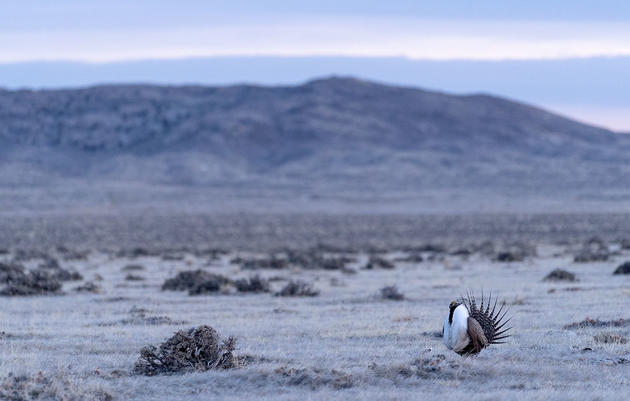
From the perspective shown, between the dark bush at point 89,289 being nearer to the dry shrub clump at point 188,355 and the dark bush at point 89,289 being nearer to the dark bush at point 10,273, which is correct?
the dark bush at point 10,273

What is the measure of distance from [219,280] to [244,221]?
39837 mm

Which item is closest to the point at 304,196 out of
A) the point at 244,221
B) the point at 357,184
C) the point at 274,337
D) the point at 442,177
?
the point at 357,184

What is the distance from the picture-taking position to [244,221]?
5997 cm

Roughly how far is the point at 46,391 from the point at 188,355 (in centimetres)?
162

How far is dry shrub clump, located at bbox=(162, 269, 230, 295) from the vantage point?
1962 centimetres

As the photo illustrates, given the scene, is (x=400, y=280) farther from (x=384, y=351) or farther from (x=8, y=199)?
(x=8, y=199)

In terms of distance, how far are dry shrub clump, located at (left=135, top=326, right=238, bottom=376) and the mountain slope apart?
A: 3026 inches

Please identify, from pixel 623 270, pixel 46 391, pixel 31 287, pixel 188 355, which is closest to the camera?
pixel 46 391

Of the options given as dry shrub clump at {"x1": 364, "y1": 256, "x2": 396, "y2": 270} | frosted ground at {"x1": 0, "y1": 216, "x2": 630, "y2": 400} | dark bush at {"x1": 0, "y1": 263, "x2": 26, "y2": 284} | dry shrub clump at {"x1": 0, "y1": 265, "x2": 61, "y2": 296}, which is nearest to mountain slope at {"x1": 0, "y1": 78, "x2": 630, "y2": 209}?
dry shrub clump at {"x1": 364, "y1": 256, "x2": 396, "y2": 270}

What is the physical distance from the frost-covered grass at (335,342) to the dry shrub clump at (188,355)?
0.58 ft

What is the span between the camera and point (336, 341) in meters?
11.9

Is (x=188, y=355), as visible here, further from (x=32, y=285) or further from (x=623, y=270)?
(x=623, y=270)

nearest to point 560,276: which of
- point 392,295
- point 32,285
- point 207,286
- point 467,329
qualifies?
point 392,295

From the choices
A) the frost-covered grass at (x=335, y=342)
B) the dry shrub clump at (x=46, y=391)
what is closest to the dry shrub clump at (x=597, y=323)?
the frost-covered grass at (x=335, y=342)
